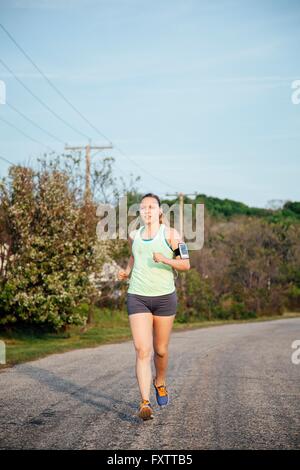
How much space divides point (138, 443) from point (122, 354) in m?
10.4

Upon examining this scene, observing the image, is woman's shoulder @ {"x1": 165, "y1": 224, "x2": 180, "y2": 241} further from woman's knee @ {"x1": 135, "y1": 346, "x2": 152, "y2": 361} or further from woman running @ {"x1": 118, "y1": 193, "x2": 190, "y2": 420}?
woman's knee @ {"x1": 135, "y1": 346, "x2": 152, "y2": 361}

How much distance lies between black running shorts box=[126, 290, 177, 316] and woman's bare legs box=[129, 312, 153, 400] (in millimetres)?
66

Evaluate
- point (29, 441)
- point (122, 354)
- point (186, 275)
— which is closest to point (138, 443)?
point (29, 441)

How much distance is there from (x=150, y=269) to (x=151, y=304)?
366mm

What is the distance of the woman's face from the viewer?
721 centimetres

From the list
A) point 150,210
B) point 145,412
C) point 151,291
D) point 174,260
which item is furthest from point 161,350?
point 150,210

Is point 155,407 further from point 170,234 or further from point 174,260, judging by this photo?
point 170,234

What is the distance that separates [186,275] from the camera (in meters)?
47.8

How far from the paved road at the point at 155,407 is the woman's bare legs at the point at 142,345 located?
0.43m

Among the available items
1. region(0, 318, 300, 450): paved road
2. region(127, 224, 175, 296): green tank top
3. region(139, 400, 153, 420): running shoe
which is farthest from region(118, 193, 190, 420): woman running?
region(0, 318, 300, 450): paved road

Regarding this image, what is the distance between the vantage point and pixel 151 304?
6.99 metres

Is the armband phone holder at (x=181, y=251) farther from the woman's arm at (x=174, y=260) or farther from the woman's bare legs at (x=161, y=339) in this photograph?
the woman's bare legs at (x=161, y=339)

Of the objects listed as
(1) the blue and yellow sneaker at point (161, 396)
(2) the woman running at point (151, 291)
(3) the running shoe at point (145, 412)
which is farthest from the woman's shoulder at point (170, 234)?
(3) the running shoe at point (145, 412)

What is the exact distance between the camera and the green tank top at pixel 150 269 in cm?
703
